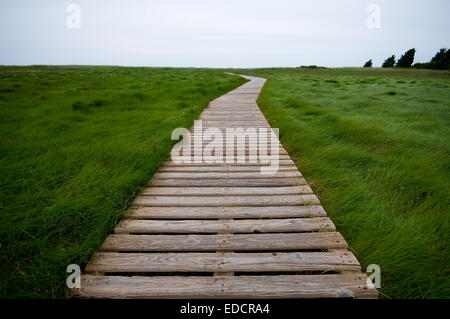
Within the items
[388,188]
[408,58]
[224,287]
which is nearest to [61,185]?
[224,287]

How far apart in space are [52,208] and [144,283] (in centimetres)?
125

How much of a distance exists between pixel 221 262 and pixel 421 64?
276 feet

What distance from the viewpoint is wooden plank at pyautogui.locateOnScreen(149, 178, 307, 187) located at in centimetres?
275

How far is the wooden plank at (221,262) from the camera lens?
160 cm

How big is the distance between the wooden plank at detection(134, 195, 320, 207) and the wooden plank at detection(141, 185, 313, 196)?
0.07 m

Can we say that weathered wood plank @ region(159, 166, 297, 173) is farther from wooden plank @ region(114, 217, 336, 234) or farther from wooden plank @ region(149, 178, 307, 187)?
wooden plank @ region(114, 217, 336, 234)

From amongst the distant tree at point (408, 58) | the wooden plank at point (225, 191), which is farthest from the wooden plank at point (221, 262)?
the distant tree at point (408, 58)

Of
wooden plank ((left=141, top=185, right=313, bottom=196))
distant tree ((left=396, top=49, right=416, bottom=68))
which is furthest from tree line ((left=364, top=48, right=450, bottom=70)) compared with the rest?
wooden plank ((left=141, top=185, right=313, bottom=196))

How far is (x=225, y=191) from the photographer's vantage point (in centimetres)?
261

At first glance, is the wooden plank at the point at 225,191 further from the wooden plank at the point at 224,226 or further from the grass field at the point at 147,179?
the wooden plank at the point at 224,226

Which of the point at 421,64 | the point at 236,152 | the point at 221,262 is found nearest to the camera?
the point at 221,262

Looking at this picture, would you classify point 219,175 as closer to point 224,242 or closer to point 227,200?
point 227,200
